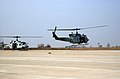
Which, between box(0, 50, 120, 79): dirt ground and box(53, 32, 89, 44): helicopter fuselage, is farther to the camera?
box(53, 32, 89, 44): helicopter fuselage

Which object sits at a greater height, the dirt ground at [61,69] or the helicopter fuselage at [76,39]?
the helicopter fuselage at [76,39]

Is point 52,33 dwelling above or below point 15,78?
above

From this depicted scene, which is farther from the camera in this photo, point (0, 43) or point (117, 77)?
point (0, 43)

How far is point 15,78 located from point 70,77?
1853 mm

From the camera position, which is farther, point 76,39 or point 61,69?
point 76,39

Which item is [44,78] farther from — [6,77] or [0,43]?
[0,43]

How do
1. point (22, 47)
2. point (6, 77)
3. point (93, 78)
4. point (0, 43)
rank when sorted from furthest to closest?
point (0, 43) → point (22, 47) → point (6, 77) → point (93, 78)

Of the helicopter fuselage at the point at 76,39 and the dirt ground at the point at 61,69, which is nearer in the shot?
the dirt ground at the point at 61,69

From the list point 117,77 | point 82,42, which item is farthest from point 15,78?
point 82,42

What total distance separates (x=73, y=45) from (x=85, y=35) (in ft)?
15.2

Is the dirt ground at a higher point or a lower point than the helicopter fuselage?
lower

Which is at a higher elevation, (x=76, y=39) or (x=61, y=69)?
(x=76, y=39)

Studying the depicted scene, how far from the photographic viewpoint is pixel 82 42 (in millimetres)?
80688

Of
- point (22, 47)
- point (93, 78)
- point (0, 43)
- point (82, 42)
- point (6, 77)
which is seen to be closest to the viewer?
point (93, 78)
